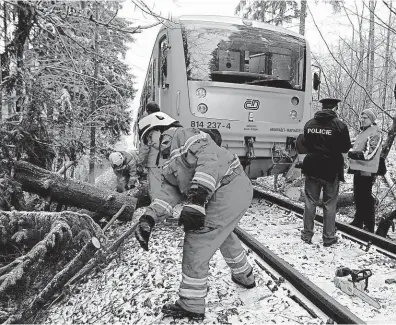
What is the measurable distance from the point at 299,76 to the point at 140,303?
529cm

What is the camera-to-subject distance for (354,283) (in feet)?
10.5

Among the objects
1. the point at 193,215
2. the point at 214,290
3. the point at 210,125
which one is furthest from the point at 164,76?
the point at 193,215

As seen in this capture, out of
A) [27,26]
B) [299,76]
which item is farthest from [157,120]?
[299,76]

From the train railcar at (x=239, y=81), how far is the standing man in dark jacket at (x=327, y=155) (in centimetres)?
176

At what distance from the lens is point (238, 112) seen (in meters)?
6.22

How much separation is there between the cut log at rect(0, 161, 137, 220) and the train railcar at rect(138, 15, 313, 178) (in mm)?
1732

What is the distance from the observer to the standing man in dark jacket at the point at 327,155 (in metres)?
4.46

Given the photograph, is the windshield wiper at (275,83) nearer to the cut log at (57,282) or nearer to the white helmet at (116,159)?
the white helmet at (116,159)

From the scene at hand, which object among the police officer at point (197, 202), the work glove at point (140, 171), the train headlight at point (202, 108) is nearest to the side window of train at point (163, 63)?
the train headlight at point (202, 108)

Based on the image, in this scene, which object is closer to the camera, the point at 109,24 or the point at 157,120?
the point at 157,120

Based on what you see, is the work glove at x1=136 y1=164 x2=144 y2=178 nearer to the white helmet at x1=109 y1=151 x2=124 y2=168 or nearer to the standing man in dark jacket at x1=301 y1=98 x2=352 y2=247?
the white helmet at x1=109 y1=151 x2=124 y2=168

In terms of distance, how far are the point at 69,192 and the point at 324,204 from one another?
3.75 metres

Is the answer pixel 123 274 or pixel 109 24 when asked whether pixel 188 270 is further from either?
pixel 109 24

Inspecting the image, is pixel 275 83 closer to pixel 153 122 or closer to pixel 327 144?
pixel 327 144
